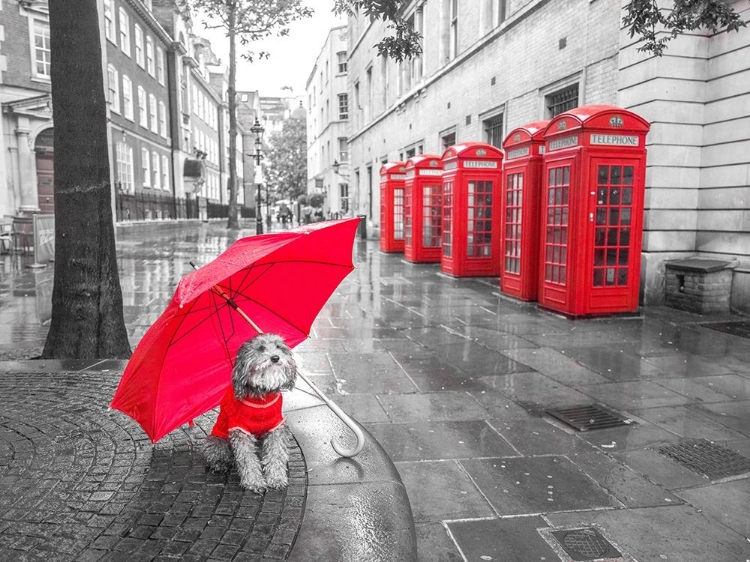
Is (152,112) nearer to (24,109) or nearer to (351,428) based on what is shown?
(24,109)

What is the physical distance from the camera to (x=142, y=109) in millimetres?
33656

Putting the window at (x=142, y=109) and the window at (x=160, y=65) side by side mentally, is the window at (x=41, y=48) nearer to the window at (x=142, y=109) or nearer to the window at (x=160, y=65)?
the window at (x=142, y=109)

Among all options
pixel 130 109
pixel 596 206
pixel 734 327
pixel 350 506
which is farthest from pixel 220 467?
pixel 130 109

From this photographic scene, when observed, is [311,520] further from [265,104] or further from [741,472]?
[265,104]

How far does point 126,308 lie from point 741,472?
8.34 m

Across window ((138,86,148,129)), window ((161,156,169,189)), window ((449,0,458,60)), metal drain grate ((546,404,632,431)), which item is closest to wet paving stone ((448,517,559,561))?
metal drain grate ((546,404,632,431))

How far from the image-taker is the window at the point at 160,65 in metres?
37.4

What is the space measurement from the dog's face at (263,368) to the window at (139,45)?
113 ft

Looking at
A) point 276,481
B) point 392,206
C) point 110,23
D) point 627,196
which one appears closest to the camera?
point 276,481

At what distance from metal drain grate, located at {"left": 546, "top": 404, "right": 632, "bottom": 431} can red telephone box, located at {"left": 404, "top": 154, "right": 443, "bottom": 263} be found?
11.3 m

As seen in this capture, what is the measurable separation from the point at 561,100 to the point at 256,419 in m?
11.6

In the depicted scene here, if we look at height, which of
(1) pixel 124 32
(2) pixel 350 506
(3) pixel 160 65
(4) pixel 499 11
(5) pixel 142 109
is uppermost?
(3) pixel 160 65

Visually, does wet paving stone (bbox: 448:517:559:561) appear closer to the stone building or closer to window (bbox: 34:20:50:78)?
the stone building

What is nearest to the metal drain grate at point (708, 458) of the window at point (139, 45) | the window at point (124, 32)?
the window at point (124, 32)
